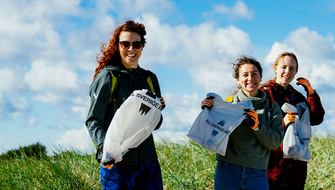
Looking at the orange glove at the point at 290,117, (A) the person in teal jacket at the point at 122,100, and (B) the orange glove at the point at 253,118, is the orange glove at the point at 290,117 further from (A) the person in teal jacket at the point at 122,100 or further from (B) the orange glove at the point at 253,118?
(A) the person in teal jacket at the point at 122,100

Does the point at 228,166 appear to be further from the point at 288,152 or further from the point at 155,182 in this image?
the point at 288,152

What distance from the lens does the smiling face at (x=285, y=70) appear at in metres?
4.13

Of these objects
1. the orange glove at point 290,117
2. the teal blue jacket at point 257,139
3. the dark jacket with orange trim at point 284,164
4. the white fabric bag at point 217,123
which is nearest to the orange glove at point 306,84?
the dark jacket with orange trim at point 284,164

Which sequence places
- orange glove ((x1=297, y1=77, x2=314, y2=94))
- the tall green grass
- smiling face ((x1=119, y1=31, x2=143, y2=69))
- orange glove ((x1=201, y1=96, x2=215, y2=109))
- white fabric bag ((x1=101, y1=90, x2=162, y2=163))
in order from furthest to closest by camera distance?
the tall green grass, orange glove ((x1=297, y1=77, x2=314, y2=94)), orange glove ((x1=201, y1=96, x2=215, y2=109)), smiling face ((x1=119, y1=31, x2=143, y2=69)), white fabric bag ((x1=101, y1=90, x2=162, y2=163))

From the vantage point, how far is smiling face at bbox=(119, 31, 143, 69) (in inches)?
111

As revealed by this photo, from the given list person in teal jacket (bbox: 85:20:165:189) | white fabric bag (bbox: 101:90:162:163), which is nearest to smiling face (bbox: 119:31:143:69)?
person in teal jacket (bbox: 85:20:165:189)

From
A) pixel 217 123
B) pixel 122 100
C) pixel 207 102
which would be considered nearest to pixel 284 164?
pixel 217 123

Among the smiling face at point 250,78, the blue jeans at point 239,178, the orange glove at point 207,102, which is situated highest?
the smiling face at point 250,78

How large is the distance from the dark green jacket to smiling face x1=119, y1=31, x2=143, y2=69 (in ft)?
0.25

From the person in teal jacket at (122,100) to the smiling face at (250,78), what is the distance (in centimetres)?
96

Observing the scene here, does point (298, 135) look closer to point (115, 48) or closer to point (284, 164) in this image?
point (284, 164)

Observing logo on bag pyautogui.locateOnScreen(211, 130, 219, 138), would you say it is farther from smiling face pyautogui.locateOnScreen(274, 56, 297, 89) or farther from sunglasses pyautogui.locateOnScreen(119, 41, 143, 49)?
smiling face pyautogui.locateOnScreen(274, 56, 297, 89)

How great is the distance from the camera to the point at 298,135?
4.19 m

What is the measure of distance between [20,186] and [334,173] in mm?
5749
